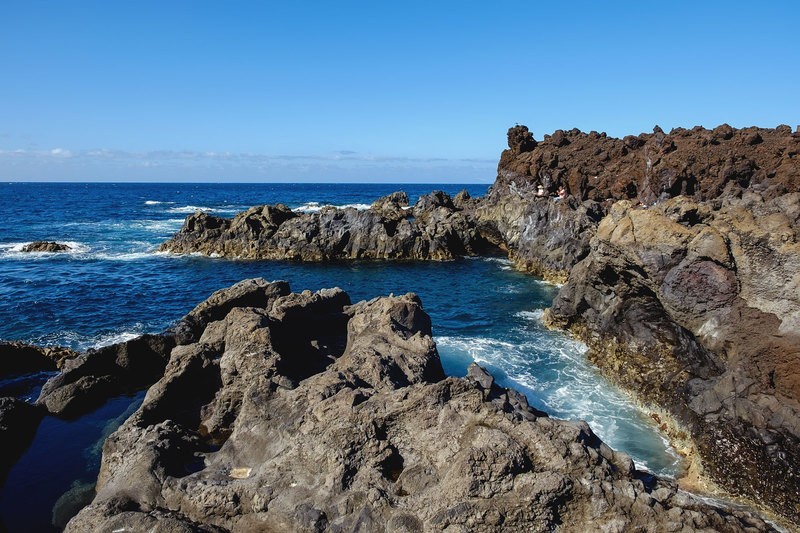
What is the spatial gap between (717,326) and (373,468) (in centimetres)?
1362

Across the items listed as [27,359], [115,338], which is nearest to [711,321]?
[115,338]

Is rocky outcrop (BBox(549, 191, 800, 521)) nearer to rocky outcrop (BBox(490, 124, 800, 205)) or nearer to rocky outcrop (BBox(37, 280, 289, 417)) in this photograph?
rocky outcrop (BBox(37, 280, 289, 417))

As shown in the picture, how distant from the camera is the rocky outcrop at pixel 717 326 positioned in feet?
46.9

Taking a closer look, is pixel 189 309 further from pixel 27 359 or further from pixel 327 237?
pixel 327 237

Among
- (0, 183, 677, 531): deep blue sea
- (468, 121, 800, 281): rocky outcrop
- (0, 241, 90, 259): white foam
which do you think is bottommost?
(0, 183, 677, 531): deep blue sea

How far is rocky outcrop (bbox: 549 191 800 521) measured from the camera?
14305 millimetres

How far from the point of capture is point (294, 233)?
5275cm

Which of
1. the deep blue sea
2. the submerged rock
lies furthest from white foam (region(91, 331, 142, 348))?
the submerged rock

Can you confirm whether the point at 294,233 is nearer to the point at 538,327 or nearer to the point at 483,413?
the point at 538,327

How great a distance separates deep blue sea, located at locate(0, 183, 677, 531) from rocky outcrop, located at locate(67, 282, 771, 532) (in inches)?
119

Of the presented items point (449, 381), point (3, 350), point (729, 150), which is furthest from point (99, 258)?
point (729, 150)

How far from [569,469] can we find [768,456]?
8.35 meters

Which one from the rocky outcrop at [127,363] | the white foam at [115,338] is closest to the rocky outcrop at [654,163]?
the rocky outcrop at [127,363]

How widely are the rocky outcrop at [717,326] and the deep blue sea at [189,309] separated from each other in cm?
167
